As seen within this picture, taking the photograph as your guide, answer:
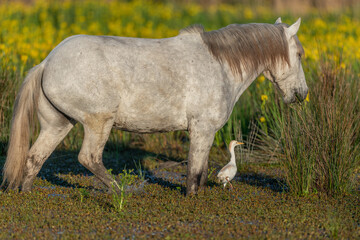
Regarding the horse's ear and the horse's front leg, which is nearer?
the horse's front leg

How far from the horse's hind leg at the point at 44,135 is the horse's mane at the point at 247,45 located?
175 cm

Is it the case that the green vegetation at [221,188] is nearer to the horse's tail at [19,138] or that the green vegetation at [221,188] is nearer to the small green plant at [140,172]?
the small green plant at [140,172]

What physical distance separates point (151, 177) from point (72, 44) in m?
2.58

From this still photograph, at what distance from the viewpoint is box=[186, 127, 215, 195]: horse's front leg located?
5.84 meters

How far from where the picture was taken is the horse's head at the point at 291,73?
628 centimetres

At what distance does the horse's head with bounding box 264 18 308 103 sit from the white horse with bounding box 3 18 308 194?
4 centimetres

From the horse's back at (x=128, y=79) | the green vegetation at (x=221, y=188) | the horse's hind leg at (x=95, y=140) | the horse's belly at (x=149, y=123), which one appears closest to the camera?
the green vegetation at (x=221, y=188)

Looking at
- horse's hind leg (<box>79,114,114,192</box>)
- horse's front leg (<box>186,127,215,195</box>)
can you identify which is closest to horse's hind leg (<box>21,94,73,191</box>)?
horse's hind leg (<box>79,114,114,192</box>)

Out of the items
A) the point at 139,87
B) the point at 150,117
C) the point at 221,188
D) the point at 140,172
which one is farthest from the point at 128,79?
the point at 221,188

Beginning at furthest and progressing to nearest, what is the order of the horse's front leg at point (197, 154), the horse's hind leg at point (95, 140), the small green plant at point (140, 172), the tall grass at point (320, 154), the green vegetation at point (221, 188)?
the small green plant at point (140, 172), the tall grass at point (320, 154), the horse's front leg at point (197, 154), the horse's hind leg at point (95, 140), the green vegetation at point (221, 188)

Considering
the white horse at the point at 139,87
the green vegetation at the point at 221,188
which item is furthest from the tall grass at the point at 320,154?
the white horse at the point at 139,87

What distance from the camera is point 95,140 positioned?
18.5 ft

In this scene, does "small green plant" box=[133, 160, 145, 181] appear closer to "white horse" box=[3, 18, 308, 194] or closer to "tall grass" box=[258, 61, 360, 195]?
"white horse" box=[3, 18, 308, 194]

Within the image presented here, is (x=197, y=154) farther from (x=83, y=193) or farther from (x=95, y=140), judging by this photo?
(x=83, y=193)
